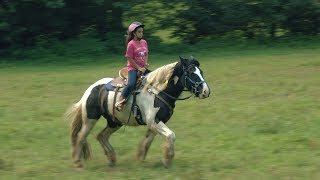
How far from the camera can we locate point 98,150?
10.5 meters

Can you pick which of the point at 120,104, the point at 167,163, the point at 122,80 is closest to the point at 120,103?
the point at 120,104

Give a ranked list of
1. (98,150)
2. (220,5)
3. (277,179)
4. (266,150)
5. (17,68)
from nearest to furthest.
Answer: (277,179)
(266,150)
(98,150)
(17,68)
(220,5)

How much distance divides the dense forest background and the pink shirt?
16074mm

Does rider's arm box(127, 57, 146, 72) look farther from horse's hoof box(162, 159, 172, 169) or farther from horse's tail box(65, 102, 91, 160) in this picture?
horse's hoof box(162, 159, 172, 169)

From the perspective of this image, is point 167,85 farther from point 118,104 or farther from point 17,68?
point 17,68

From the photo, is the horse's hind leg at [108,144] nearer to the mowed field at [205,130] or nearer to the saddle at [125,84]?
the mowed field at [205,130]

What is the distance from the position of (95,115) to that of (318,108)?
5.49 metres

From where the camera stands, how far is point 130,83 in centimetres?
905

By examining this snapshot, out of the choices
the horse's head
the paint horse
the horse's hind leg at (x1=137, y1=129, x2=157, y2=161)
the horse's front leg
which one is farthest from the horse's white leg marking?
the horse's head

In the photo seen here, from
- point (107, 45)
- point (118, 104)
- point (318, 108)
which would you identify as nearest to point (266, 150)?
point (118, 104)

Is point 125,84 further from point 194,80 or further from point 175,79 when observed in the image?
point 194,80

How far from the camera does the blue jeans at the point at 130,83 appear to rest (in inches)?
356

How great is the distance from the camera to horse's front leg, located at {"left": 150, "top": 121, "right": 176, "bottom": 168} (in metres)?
8.62

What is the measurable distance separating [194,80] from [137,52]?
3.21ft
